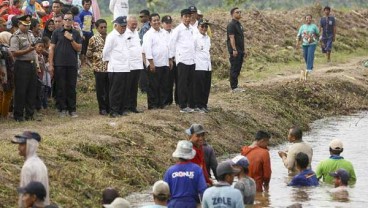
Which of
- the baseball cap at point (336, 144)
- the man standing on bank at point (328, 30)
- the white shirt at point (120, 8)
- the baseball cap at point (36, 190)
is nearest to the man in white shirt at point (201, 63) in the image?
the white shirt at point (120, 8)

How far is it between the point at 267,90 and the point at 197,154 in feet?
44.3

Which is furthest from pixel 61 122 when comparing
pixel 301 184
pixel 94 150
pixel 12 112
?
pixel 301 184

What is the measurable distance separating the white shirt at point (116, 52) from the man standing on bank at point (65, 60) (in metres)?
0.62

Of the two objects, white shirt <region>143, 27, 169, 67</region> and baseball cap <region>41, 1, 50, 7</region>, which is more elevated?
baseball cap <region>41, 1, 50, 7</region>

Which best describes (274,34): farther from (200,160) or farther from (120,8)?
(200,160)

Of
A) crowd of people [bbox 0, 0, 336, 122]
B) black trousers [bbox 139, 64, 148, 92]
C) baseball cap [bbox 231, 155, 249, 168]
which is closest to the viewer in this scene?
baseball cap [bbox 231, 155, 249, 168]

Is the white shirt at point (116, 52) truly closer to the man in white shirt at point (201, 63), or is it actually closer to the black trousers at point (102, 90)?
the black trousers at point (102, 90)

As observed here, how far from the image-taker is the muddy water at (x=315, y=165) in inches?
697

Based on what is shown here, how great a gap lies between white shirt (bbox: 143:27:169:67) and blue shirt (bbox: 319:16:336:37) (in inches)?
542

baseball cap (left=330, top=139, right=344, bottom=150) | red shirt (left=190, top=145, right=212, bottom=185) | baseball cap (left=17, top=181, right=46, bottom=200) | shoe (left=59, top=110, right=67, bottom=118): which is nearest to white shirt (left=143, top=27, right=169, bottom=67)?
shoe (left=59, top=110, right=67, bottom=118)

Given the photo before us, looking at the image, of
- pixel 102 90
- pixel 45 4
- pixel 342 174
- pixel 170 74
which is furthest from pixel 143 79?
pixel 342 174

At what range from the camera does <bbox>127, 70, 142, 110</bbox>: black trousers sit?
22.1 meters

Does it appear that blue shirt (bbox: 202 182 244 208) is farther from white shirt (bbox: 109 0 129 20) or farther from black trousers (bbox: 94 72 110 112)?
white shirt (bbox: 109 0 129 20)

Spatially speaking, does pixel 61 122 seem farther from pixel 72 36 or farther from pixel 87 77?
pixel 87 77
